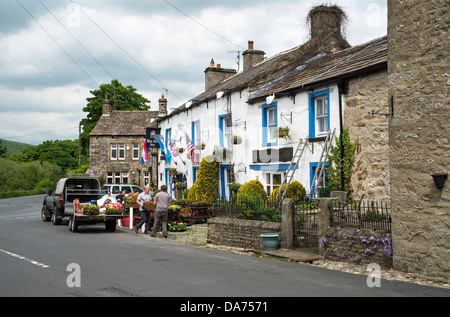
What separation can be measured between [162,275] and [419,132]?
19.3 ft

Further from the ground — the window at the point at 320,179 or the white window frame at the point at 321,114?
the white window frame at the point at 321,114

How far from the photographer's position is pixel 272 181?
19.8 meters

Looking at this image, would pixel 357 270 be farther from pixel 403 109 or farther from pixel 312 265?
pixel 403 109

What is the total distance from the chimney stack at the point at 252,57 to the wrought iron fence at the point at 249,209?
17.4m

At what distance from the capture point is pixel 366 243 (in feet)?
32.2

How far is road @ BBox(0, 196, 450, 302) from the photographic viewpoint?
721cm

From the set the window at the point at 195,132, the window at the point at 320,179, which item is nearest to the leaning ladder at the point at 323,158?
the window at the point at 320,179

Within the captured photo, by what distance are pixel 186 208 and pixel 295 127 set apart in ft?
18.8

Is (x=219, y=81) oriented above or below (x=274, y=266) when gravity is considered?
above

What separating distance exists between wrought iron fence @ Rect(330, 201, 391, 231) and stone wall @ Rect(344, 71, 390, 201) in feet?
12.8

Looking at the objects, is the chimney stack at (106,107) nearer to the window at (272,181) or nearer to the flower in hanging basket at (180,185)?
the flower in hanging basket at (180,185)


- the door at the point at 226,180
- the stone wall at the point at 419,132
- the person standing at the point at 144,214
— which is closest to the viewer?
the stone wall at the point at 419,132

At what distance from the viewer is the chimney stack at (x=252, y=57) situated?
98.8ft

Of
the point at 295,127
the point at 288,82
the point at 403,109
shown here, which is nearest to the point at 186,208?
the point at 295,127
